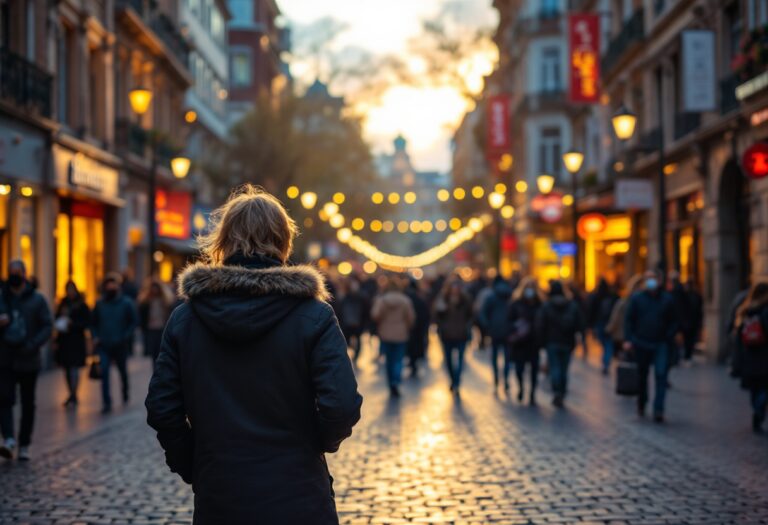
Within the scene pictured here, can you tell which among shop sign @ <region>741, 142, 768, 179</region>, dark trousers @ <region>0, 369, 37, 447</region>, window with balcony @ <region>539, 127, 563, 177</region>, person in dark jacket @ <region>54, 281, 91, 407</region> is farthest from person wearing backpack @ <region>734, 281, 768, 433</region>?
window with balcony @ <region>539, 127, 563, 177</region>

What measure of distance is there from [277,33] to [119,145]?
167 feet

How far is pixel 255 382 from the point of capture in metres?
3.94

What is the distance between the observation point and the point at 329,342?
394 cm

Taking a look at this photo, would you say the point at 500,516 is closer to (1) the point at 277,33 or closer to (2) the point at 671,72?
(2) the point at 671,72

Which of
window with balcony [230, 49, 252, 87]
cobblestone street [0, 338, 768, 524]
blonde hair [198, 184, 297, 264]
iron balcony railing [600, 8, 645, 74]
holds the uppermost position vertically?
window with balcony [230, 49, 252, 87]

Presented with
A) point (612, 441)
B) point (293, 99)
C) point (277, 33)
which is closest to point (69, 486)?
point (612, 441)

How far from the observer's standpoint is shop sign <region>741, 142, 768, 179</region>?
1689 centimetres

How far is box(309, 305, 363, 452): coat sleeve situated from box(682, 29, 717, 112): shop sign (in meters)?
20.8

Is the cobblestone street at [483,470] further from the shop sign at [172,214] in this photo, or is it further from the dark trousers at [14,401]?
the shop sign at [172,214]

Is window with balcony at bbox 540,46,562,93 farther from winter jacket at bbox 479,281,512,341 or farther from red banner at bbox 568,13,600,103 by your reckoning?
winter jacket at bbox 479,281,512,341

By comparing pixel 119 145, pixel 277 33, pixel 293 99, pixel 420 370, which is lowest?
pixel 420 370

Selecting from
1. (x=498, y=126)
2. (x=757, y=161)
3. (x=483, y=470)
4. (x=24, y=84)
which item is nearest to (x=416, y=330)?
(x=757, y=161)

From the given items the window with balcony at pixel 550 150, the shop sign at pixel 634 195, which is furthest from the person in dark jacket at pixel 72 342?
the window with balcony at pixel 550 150

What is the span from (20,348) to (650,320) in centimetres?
728
